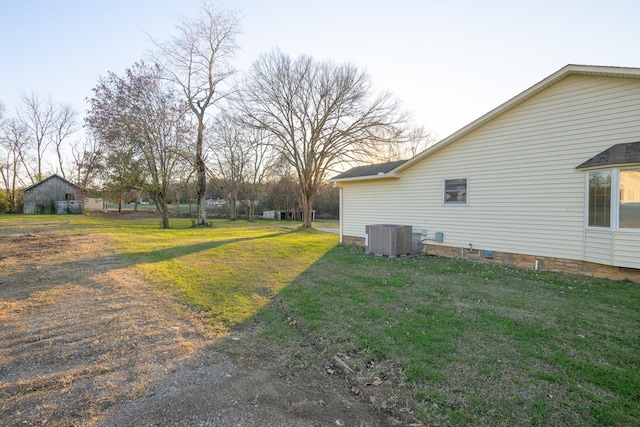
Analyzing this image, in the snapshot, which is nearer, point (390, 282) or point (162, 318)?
point (162, 318)

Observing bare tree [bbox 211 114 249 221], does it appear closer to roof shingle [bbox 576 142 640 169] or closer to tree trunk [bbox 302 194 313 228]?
tree trunk [bbox 302 194 313 228]

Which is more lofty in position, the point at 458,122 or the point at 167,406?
the point at 458,122

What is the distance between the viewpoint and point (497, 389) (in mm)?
2920

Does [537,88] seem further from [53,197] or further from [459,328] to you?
[53,197]

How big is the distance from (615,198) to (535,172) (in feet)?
6.17

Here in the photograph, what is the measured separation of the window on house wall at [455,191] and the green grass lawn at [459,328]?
2463mm

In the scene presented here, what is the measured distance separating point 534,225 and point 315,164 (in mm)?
15944

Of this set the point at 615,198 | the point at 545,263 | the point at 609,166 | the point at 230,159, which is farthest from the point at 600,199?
the point at 230,159

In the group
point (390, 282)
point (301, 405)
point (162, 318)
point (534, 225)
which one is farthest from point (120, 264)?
point (534, 225)

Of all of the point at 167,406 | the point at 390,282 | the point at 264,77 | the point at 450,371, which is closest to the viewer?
the point at 167,406

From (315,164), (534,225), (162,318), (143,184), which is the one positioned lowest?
(162,318)

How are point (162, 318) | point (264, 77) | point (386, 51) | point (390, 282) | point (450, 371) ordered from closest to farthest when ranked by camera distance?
point (450, 371) → point (162, 318) → point (390, 282) → point (386, 51) → point (264, 77)

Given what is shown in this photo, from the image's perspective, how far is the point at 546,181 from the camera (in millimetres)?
8328

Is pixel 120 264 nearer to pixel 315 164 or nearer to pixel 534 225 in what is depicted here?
pixel 534 225
